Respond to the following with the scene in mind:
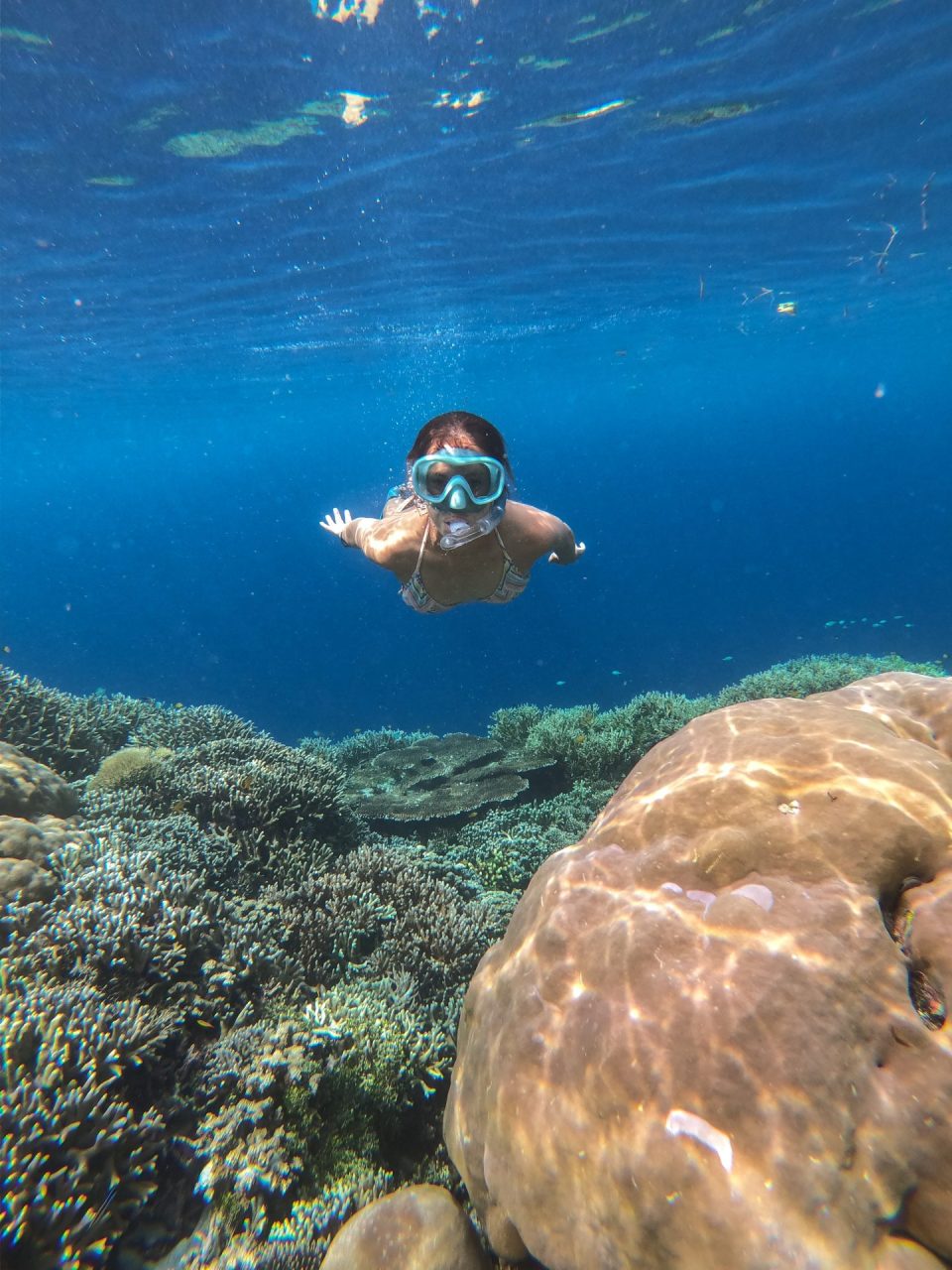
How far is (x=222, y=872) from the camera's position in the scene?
593 centimetres

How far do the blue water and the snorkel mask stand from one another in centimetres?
966

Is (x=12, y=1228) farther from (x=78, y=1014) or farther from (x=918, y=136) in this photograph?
(x=918, y=136)

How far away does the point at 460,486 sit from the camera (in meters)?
5.52

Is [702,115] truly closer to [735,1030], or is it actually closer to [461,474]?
[461,474]

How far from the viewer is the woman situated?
5605 millimetres

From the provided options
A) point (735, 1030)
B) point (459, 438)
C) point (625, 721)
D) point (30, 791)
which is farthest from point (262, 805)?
point (625, 721)

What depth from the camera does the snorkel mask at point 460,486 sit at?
5.52m

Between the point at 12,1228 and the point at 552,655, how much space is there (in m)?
54.4

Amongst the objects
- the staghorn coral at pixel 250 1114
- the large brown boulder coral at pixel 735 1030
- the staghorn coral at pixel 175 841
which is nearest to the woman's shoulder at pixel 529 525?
the large brown boulder coral at pixel 735 1030

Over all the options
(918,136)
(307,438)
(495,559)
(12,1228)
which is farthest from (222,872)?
(307,438)

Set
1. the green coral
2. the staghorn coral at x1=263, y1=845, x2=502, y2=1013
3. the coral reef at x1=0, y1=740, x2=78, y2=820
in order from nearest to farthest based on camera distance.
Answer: the staghorn coral at x1=263, y1=845, x2=502, y2=1013
the coral reef at x1=0, y1=740, x2=78, y2=820
the green coral

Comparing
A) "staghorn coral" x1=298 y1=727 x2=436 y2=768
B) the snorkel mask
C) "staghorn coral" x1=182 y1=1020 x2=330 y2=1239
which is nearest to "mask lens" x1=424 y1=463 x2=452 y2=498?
the snorkel mask

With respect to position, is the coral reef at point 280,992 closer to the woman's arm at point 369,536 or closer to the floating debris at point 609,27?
the woman's arm at point 369,536

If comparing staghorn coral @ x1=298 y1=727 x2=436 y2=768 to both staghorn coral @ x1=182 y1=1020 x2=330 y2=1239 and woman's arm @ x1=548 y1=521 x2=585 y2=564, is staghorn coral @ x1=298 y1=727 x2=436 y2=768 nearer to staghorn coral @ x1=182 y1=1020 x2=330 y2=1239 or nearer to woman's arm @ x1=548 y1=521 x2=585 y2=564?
woman's arm @ x1=548 y1=521 x2=585 y2=564
